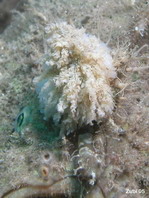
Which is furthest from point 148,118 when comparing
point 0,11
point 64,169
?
point 0,11

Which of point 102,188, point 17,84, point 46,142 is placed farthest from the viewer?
point 17,84

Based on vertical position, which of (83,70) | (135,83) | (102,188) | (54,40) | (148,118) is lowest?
(102,188)

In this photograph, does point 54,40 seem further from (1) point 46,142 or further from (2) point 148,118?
(2) point 148,118

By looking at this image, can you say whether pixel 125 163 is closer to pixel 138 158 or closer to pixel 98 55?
pixel 138 158

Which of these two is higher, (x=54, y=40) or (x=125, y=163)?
(x=54, y=40)

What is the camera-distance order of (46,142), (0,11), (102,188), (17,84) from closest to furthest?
(102,188)
(46,142)
(17,84)
(0,11)

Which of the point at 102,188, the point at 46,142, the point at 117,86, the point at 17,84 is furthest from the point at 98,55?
the point at 17,84

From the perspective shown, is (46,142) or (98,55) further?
(46,142)
